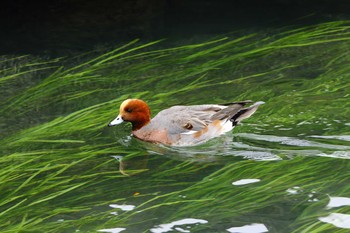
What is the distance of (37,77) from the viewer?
6832 millimetres

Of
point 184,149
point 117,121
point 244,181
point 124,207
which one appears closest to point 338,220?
point 244,181

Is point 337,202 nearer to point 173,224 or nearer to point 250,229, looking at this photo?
point 250,229

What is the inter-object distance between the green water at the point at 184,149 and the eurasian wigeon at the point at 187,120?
10 cm

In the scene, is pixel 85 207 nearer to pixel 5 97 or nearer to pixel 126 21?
pixel 5 97

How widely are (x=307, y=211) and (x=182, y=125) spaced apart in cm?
153

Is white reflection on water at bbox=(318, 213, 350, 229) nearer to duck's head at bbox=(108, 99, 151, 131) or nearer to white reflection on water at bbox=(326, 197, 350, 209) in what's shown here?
white reflection on water at bbox=(326, 197, 350, 209)

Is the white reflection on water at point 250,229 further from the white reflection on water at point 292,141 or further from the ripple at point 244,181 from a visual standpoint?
the white reflection on water at point 292,141

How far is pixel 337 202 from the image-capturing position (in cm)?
420

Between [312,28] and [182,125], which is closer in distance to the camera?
[182,125]

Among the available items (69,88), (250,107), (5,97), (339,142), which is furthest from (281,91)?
(5,97)

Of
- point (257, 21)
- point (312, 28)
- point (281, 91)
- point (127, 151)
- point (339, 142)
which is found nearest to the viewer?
point (339, 142)

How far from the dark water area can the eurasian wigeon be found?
2.05 m

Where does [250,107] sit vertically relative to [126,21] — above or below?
below

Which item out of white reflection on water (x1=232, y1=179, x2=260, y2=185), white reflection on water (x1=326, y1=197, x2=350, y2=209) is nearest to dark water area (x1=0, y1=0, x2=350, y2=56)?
white reflection on water (x1=232, y1=179, x2=260, y2=185)
